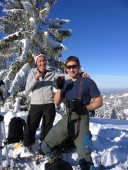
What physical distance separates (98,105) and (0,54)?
17131 millimetres

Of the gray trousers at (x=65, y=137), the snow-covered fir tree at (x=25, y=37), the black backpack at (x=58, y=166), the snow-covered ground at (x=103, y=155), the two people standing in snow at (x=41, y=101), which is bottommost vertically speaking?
the snow-covered ground at (x=103, y=155)

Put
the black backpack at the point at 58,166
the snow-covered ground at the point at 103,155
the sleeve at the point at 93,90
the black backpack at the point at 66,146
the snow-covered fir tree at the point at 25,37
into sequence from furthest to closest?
1. the snow-covered fir tree at the point at 25,37
2. the black backpack at the point at 66,146
3. the snow-covered ground at the point at 103,155
4. the sleeve at the point at 93,90
5. the black backpack at the point at 58,166

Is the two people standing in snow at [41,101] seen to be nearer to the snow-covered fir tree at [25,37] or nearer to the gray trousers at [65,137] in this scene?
the gray trousers at [65,137]

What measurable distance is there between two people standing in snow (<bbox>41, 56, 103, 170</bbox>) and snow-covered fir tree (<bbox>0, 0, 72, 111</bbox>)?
12.6m

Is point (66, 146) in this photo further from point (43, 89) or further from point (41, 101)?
point (43, 89)

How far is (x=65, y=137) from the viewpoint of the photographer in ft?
17.7

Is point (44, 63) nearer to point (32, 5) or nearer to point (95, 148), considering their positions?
point (95, 148)

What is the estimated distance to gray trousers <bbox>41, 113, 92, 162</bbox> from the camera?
16.4 feet

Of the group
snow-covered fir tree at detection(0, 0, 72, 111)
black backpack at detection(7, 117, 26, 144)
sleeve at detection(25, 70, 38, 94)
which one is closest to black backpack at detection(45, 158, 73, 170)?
black backpack at detection(7, 117, 26, 144)

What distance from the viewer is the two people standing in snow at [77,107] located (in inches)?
196

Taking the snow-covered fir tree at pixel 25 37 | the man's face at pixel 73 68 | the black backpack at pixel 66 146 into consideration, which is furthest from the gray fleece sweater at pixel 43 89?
the snow-covered fir tree at pixel 25 37

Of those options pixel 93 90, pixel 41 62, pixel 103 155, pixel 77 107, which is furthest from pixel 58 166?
pixel 41 62

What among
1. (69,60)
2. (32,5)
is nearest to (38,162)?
(69,60)

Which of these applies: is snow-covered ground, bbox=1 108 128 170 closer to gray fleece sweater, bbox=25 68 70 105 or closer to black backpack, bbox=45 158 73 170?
black backpack, bbox=45 158 73 170
